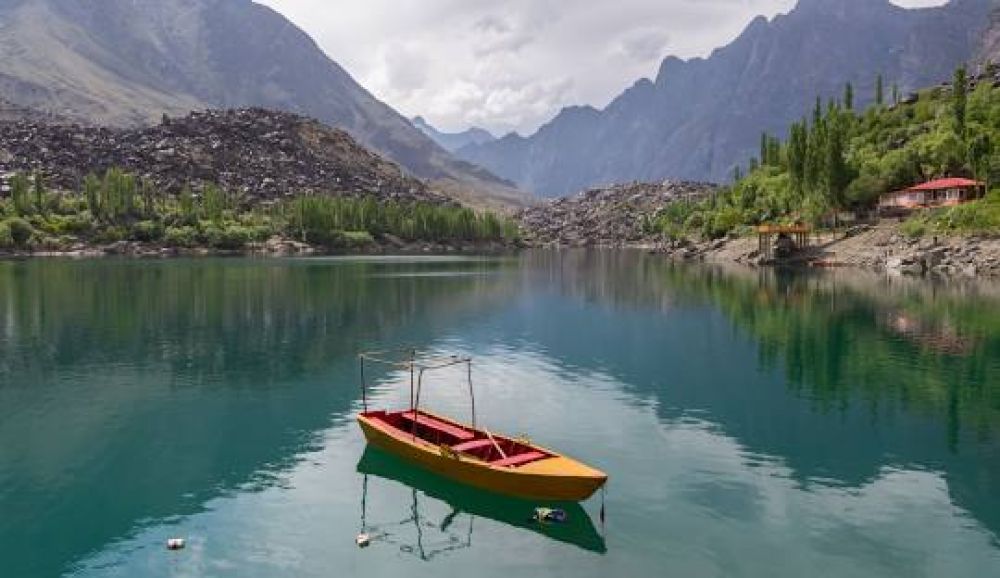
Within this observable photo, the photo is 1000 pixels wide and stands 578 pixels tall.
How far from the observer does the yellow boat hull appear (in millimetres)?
36656

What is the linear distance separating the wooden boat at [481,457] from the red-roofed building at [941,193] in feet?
558

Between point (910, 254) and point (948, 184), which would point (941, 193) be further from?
point (910, 254)

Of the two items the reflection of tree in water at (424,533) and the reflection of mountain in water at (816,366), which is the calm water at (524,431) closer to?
the reflection of tree in water at (424,533)

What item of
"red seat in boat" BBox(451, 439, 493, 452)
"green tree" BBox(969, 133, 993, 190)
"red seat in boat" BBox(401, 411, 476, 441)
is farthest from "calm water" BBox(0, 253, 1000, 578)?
"green tree" BBox(969, 133, 993, 190)

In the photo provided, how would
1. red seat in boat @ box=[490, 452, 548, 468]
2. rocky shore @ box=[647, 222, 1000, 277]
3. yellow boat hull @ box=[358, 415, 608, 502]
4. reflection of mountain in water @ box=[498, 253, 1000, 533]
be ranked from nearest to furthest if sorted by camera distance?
yellow boat hull @ box=[358, 415, 608, 502] < red seat in boat @ box=[490, 452, 548, 468] < reflection of mountain in water @ box=[498, 253, 1000, 533] < rocky shore @ box=[647, 222, 1000, 277]

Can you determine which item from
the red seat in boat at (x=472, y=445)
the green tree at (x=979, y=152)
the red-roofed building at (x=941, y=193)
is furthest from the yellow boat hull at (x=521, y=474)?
the green tree at (x=979, y=152)

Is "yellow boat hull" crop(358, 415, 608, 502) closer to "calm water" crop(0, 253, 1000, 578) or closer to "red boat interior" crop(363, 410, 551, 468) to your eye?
"red boat interior" crop(363, 410, 551, 468)

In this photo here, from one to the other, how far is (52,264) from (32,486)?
17836cm

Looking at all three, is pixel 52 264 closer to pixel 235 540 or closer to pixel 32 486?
pixel 32 486

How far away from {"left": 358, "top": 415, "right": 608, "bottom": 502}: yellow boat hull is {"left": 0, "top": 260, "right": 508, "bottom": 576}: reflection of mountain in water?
30.2 feet

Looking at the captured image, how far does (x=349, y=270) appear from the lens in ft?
648

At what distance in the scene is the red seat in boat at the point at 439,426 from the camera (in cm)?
4347

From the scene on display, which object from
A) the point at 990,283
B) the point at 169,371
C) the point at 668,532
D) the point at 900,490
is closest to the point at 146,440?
the point at 169,371

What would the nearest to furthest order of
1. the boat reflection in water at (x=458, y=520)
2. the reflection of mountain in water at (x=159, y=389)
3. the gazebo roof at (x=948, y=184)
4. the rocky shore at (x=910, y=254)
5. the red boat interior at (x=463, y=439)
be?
the boat reflection in water at (x=458, y=520) < the red boat interior at (x=463, y=439) < the reflection of mountain in water at (x=159, y=389) < the rocky shore at (x=910, y=254) < the gazebo roof at (x=948, y=184)
